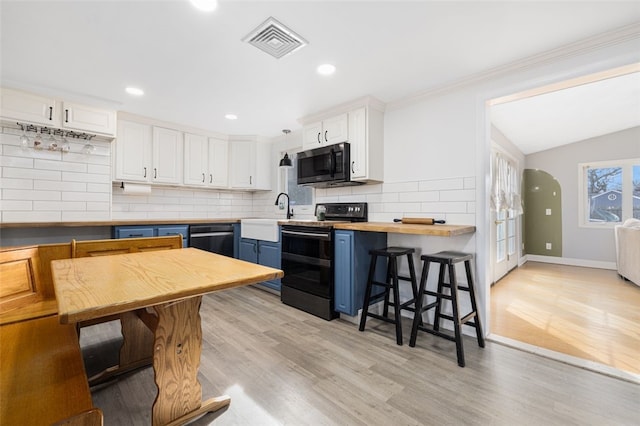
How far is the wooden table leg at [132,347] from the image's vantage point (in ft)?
5.92

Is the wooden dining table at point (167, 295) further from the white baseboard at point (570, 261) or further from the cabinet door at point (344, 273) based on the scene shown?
the white baseboard at point (570, 261)

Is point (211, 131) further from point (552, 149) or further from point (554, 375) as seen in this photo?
point (552, 149)

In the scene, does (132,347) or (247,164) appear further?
(247,164)

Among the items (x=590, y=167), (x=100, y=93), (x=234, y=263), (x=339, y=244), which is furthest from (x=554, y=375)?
(x=590, y=167)

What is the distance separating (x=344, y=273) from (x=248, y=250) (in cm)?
172

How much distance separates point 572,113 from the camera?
156 inches

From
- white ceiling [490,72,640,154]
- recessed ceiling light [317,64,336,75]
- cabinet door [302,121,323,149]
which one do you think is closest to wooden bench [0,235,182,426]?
recessed ceiling light [317,64,336,75]

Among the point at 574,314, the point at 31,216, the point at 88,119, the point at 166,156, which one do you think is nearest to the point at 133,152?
the point at 166,156

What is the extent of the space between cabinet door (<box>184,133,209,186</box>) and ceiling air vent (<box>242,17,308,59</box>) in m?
2.42

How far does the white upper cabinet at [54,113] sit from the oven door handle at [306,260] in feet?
7.97

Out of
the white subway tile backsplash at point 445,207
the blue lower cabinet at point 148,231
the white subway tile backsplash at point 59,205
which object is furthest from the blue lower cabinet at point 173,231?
the white subway tile backsplash at point 445,207

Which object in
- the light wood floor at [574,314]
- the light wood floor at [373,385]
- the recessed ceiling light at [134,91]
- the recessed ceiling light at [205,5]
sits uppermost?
the recessed ceiling light at [134,91]

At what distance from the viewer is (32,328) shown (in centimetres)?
140

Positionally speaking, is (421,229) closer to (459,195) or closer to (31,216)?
(459,195)
